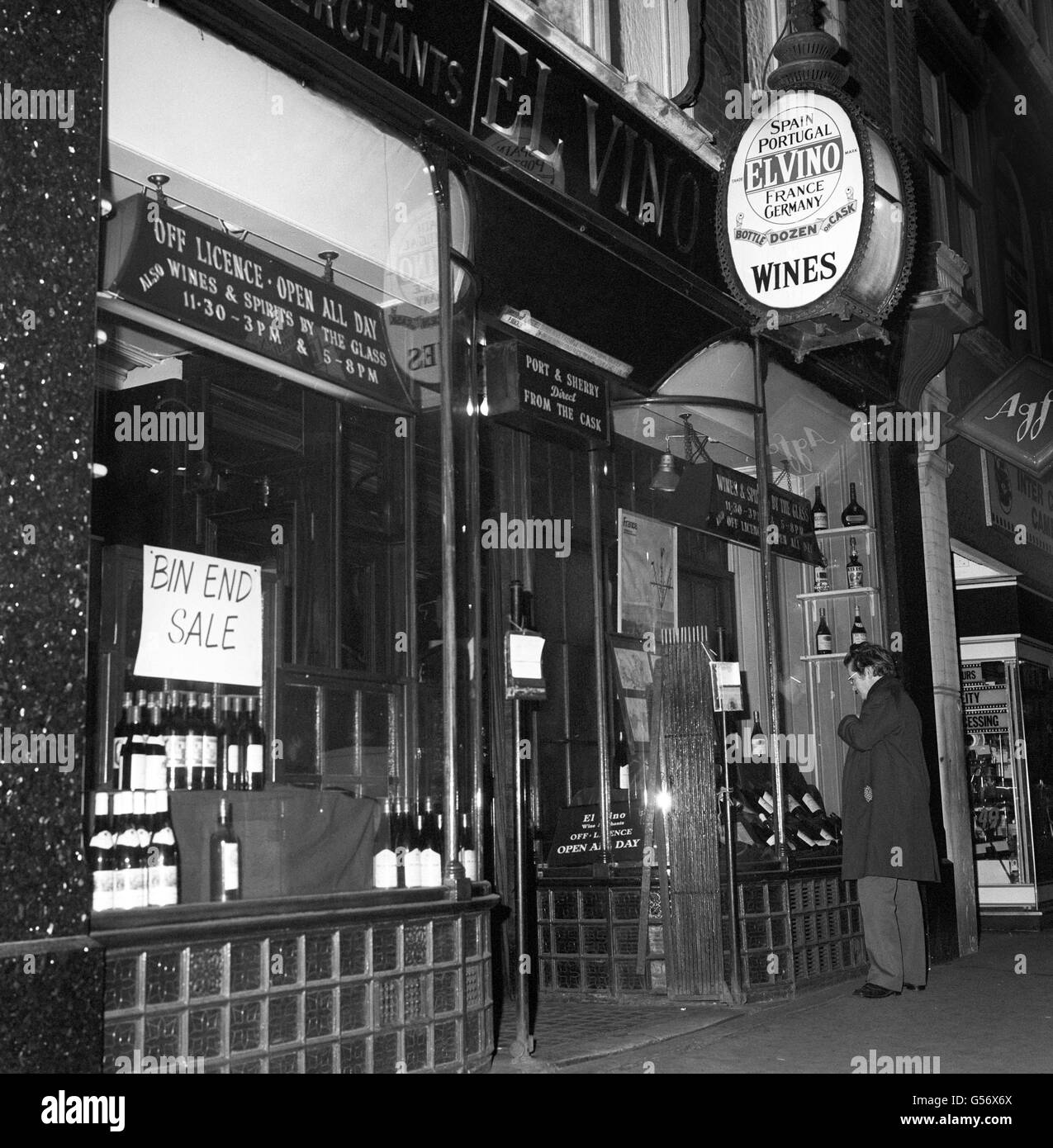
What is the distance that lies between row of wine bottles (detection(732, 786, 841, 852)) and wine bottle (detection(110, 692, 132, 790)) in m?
4.68

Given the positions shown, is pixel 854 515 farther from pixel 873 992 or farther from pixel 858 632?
pixel 873 992

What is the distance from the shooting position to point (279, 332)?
6355mm

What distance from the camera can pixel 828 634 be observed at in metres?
11.7

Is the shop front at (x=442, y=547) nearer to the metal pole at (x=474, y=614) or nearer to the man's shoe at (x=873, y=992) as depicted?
the metal pole at (x=474, y=614)

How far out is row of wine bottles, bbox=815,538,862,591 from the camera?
11234 mm

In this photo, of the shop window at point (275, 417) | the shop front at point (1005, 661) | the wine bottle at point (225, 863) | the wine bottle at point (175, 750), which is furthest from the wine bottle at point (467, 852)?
the shop front at point (1005, 661)

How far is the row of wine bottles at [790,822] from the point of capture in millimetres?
9250

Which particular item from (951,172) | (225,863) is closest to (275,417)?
(225,863)

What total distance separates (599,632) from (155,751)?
4.72 m

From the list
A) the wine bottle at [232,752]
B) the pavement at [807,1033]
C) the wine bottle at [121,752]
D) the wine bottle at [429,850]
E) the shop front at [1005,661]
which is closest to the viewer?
the wine bottle at [121,752]

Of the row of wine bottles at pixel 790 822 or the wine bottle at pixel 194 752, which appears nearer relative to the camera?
the wine bottle at pixel 194 752
